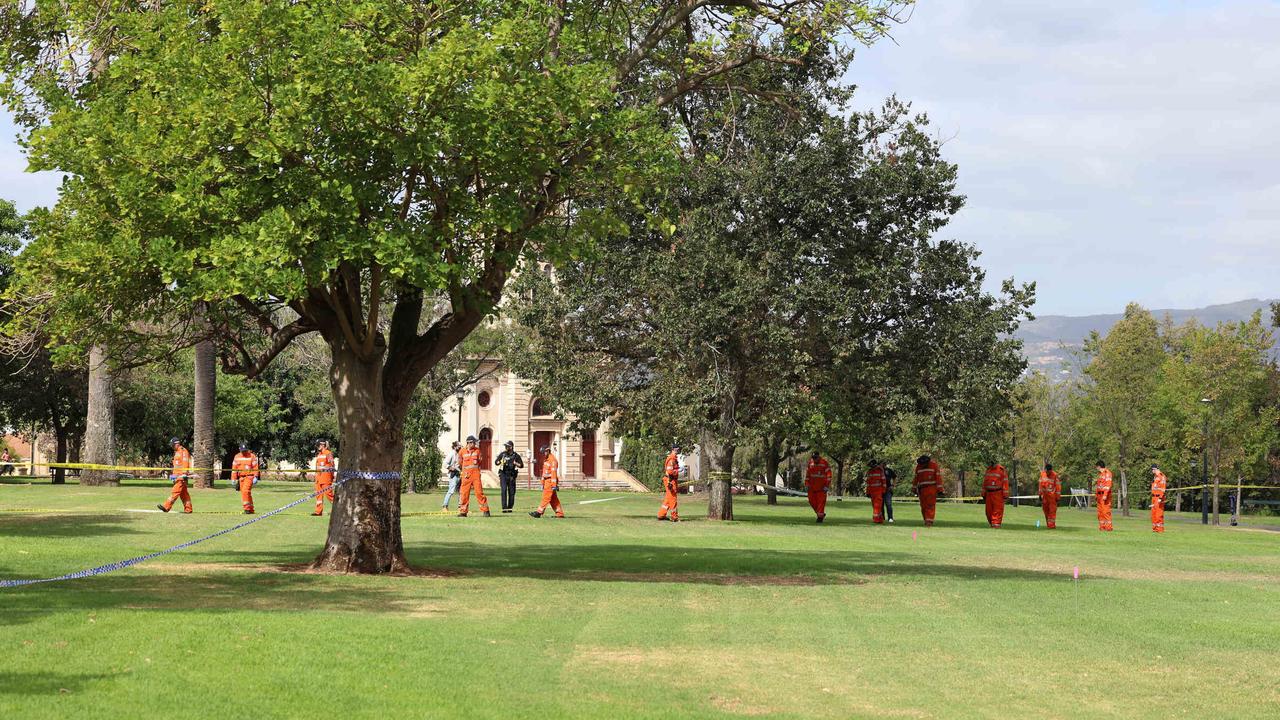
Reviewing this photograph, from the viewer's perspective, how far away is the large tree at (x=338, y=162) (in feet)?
53.5

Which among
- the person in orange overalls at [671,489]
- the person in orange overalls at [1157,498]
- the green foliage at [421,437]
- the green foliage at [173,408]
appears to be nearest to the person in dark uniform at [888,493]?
the person in orange overalls at [671,489]

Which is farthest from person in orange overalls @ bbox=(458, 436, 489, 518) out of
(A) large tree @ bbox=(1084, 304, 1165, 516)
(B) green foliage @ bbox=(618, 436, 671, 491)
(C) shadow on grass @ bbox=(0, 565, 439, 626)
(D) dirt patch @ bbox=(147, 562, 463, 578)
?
(B) green foliage @ bbox=(618, 436, 671, 491)

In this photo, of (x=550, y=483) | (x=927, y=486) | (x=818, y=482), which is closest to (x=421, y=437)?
(x=550, y=483)

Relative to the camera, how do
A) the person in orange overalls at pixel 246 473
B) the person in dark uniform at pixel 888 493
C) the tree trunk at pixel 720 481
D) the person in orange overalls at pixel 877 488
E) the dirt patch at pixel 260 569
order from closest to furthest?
the dirt patch at pixel 260 569 < the person in orange overalls at pixel 246 473 < the tree trunk at pixel 720 481 < the person in orange overalls at pixel 877 488 < the person in dark uniform at pixel 888 493

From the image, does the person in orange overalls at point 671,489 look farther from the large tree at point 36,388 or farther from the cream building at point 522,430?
the cream building at point 522,430

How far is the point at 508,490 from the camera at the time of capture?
128 feet

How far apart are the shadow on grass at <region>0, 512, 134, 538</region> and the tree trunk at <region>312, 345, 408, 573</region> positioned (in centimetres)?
701

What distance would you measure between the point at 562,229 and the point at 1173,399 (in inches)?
1626

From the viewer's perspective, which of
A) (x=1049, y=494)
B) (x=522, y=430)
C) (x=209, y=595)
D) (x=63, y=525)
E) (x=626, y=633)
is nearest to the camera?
(x=626, y=633)

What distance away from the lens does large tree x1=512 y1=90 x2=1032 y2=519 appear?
1425 inches

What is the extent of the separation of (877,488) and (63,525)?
20.6 metres

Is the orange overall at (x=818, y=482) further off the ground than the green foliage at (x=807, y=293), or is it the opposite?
the green foliage at (x=807, y=293)

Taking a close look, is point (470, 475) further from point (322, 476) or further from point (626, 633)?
point (626, 633)

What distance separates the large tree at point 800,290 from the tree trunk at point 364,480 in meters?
17.0
